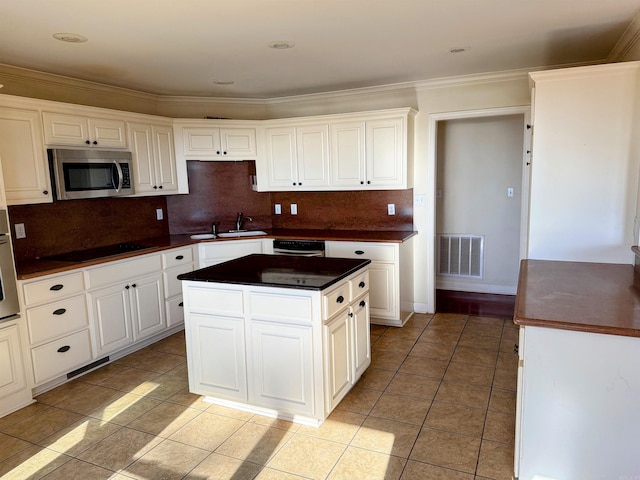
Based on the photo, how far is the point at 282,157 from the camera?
15.7ft

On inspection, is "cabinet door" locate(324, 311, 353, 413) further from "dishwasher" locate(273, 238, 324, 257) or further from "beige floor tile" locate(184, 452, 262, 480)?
"dishwasher" locate(273, 238, 324, 257)

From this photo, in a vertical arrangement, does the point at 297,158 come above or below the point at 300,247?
above

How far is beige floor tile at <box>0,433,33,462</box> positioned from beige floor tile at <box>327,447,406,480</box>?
1.77 m

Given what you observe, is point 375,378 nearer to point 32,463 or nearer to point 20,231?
point 32,463

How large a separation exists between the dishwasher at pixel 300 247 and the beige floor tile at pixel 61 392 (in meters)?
2.15

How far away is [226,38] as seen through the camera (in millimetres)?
2900

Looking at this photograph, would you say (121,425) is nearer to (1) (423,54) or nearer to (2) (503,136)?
(1) (423,54)

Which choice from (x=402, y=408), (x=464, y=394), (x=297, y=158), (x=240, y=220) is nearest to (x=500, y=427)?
(x=464, y=394)

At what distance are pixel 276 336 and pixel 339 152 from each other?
248 cm

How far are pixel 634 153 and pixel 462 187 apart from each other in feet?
8.76

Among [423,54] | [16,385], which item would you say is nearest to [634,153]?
[423,54]

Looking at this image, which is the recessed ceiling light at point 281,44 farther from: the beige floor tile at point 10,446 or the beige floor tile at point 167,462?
the beige floor tile at point 10,446

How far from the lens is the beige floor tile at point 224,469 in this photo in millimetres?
2174

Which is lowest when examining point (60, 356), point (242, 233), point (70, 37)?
point (60, 356)
